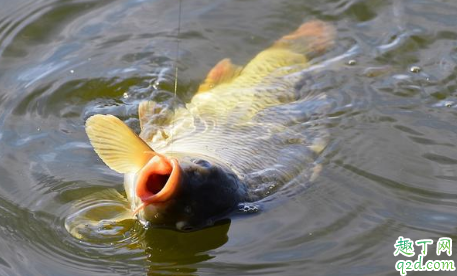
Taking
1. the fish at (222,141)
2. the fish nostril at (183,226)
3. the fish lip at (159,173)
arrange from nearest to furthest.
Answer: the fish lip at (159,173), the fish at (222,141), the fish nostril at (183,226)

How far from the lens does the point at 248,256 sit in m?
4.29

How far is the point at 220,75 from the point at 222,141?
1010 millimetres

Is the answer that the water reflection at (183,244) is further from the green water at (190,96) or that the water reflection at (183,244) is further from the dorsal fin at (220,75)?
the dorsal fin at (220,75)

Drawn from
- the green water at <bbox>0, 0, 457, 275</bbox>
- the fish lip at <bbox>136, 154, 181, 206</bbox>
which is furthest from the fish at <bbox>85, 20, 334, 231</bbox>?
the green water at <bbox>0, 0, 457, 275</bbox>

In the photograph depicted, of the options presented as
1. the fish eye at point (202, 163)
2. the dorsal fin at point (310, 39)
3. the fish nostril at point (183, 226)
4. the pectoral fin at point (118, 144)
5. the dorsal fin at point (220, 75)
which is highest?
the pectoral fin at point (118, 144)

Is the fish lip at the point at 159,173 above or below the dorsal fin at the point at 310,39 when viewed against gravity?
above

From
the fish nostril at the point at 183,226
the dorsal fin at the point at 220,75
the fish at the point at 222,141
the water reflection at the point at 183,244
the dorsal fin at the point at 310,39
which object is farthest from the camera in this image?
the dorsal fin at the point at 310,39

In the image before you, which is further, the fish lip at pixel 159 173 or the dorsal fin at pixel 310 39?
the dorsal fin at pixel 310 39

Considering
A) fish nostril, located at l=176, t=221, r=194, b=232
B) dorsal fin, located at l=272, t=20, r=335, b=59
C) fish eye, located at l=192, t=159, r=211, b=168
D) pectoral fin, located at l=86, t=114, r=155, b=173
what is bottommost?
fish nostril, located at l=176, t=221, r=194, b=232

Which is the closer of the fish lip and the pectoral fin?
the fish lip

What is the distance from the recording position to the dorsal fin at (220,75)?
5621mm

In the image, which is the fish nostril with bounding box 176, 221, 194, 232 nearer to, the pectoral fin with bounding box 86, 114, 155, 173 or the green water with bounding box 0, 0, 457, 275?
the green water with bounding box 0, 0, 457, 275

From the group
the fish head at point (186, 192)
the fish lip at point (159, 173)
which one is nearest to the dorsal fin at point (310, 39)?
the fish head at point (186, 192)

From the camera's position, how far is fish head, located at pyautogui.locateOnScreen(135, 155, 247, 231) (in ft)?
12.7
